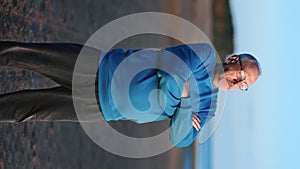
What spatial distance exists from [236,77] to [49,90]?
0.62m

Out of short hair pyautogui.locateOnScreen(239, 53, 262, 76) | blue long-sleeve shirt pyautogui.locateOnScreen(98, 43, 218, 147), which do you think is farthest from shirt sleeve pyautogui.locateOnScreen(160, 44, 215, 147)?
short hair pyautogui.locateOnScreen(239, 53, 262, 76)

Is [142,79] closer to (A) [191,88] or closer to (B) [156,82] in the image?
(B) [156,82]

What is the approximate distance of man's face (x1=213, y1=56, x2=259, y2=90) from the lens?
1397 millimetres

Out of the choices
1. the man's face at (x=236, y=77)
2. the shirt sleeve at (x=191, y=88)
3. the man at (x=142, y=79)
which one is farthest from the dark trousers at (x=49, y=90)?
the man's face at (x=236, y=77)

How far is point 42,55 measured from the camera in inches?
55.1

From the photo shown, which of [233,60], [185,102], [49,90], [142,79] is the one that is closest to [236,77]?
[233,60]

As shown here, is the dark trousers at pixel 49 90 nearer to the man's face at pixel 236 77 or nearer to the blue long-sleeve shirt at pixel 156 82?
the blue long-sleeve shirt at pixel 156 82

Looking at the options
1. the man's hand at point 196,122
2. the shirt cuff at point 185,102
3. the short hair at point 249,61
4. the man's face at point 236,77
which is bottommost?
the man's hand at point 196,122

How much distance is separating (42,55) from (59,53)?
56 mm

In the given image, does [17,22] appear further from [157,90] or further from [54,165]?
[157,90]

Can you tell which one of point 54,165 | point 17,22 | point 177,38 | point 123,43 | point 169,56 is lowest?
point 54,165

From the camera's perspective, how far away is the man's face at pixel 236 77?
4.58 feet

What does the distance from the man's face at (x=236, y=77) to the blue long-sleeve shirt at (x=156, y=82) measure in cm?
3

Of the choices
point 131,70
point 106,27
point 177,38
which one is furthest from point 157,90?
point 177,38
